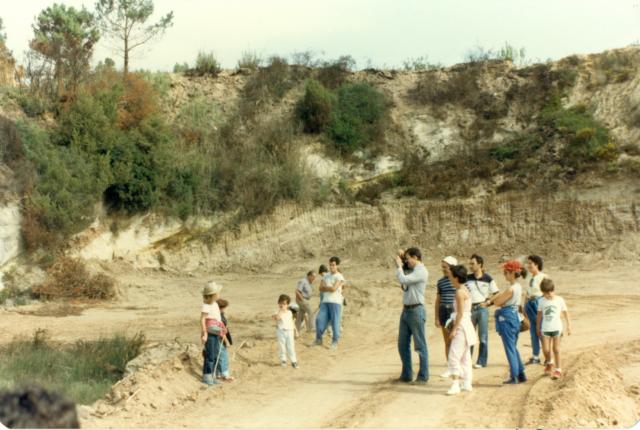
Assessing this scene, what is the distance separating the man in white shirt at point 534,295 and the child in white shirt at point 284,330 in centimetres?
397

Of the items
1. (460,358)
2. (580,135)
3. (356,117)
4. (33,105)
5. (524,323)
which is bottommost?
(460,358)

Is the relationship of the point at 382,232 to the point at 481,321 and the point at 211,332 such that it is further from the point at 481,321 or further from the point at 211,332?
the point at 211,332

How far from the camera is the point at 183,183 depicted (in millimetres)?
30062

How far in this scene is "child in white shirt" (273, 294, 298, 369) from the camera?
13695 mm

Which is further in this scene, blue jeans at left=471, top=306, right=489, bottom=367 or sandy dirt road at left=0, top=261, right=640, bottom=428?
blue jeans at left=471, top=306, right=489, bottom=367

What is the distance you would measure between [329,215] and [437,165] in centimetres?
490

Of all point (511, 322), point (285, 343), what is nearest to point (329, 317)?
point (285, 343)

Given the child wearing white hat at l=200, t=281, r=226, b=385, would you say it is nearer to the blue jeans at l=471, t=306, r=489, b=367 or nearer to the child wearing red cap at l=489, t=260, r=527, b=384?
the blue jeans at l=471, t=306, r=489, b=367

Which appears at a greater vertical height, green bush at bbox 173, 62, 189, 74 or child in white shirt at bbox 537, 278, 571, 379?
green bush at bbox 173, 62, 189, 74

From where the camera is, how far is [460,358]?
35.8ft

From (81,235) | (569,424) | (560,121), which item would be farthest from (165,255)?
(569,424)

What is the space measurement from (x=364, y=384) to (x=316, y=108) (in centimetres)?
2212

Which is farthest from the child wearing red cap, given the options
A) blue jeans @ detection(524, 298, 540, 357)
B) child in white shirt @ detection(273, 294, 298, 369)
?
child in white shirt @ detection(273, 294, 298, 369)

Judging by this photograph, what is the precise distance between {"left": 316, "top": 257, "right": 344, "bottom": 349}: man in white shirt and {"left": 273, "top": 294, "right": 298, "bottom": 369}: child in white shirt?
2.05 meters
